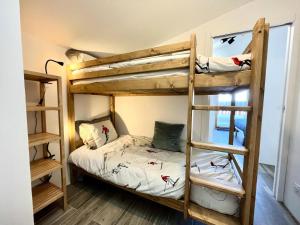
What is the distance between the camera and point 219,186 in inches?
44.7

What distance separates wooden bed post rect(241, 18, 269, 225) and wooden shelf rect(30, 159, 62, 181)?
72.2 inches

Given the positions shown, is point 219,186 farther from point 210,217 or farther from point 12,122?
point 12,122

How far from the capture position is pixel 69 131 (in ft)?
7.22

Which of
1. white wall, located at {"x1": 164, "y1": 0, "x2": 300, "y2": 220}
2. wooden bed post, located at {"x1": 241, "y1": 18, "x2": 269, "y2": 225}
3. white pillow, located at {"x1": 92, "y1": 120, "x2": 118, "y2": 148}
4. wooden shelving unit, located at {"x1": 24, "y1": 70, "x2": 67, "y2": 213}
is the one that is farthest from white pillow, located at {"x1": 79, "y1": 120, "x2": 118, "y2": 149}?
white wall, located at {"x1": 164, "y1": 0, "x2": 300, "y2": 220}

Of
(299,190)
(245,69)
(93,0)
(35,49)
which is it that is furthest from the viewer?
(35,49)

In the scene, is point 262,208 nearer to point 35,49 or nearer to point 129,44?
point 129,44

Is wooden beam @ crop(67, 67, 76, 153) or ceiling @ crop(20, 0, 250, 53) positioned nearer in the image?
ceiling @ crop(20, 0, 250, 53)

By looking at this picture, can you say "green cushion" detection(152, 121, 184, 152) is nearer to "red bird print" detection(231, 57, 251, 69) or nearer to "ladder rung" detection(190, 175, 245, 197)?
"ladder rung" detection(190, 175, 245, 197)

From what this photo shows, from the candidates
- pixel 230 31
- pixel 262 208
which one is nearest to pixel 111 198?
pixel 262 208

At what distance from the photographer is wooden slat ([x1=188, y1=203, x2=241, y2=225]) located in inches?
45.5

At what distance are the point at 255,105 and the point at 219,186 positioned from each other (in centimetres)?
68

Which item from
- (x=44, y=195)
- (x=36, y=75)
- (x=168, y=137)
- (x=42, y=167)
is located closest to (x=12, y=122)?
(x=36, y=75)

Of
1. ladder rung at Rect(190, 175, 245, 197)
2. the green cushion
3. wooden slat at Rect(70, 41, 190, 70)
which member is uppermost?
wooden slat at Rect(70, 41, 190, 70)

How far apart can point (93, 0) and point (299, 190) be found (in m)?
2.88
